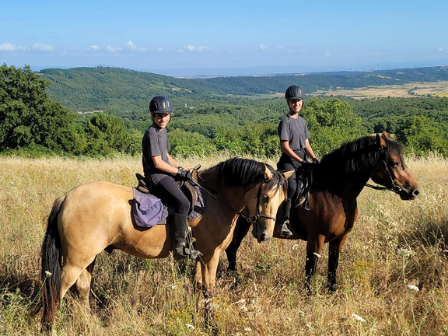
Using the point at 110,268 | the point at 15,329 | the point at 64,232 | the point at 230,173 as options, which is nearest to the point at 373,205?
the point at 230,173

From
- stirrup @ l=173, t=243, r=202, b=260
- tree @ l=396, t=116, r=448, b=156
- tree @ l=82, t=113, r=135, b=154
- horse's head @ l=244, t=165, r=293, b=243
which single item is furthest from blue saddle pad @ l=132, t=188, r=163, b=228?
tree @ l=82, t=113, r=135, b=154

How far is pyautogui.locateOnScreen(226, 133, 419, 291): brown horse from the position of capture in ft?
14.8

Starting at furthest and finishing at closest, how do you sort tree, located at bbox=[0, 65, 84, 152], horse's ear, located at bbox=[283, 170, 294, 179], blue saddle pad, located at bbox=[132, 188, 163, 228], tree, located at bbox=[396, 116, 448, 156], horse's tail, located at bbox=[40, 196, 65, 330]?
tree, located at bbox=[396, 116, 448, 156]
tree, located at bbox=[0, 65, 84, 152]
horse's ear, located at bbox=[283, 170, 294, 179]
blue saddle pad, located at bbox=[132, 188, 163, 228]
horse's tail, located at bbox=[40, 196, 65, 330]

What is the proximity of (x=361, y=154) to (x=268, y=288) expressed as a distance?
6.93 ft

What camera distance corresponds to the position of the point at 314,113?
157ft

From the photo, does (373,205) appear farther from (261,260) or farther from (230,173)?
(230,173)

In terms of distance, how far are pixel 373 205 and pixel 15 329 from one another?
629 cm

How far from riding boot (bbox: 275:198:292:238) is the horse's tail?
2.61m

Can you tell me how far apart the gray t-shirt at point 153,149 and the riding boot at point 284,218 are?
158 centimetres

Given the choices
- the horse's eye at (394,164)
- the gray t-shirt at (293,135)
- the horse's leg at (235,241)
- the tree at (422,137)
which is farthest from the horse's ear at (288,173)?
the tree at (422,137)

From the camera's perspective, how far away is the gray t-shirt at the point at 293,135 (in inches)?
204

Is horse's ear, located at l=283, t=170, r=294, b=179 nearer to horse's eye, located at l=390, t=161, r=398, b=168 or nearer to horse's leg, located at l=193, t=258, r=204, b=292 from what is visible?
horse's eye, located at l=390, t=161, r=398, b=168

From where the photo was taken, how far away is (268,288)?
177 inches

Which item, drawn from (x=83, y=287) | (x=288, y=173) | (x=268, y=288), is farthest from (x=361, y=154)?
(x=83, y=287)
